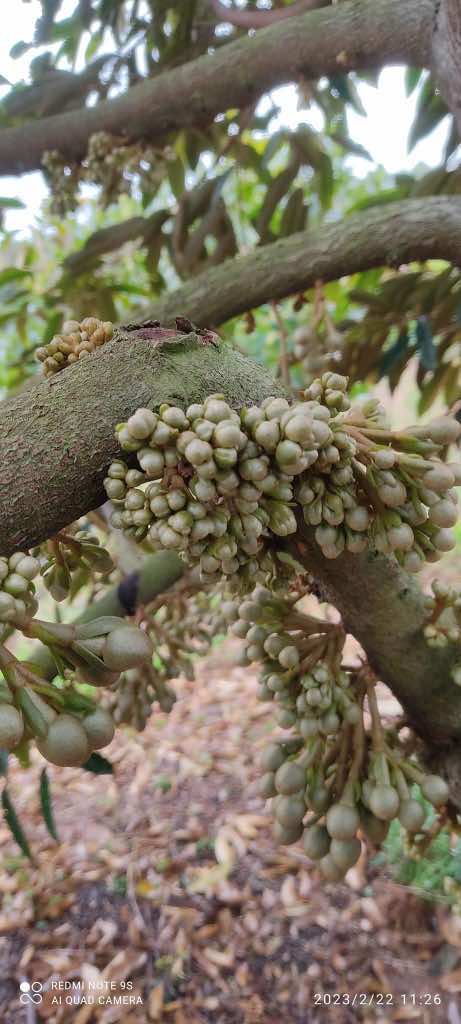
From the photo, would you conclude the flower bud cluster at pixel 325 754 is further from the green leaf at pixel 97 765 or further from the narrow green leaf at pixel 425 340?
the narrow green leaf at pixel 425 340

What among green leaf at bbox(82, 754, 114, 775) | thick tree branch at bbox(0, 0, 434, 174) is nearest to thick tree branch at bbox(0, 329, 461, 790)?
green leaf at bbox(82, 754, 114, 775)

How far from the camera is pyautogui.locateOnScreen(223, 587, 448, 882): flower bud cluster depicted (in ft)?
2.87

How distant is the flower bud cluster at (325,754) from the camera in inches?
34.4

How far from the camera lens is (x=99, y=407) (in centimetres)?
59

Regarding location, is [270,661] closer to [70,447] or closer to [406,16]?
[70,447]

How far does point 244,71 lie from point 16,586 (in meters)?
1.43

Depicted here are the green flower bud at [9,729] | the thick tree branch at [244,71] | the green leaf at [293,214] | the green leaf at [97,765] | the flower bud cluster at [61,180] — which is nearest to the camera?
the green flower bud at [9,729]

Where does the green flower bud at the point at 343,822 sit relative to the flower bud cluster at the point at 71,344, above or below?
below

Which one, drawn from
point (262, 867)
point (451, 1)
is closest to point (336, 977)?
point (262, 867)

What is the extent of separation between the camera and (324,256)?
130cm

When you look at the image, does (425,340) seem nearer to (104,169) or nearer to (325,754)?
(104,169)

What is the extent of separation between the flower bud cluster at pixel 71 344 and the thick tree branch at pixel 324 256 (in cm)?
60

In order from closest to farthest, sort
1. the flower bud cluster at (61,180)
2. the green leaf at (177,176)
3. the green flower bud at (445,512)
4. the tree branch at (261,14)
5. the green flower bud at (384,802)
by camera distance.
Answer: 1. the green flower bud at (445,512)
2. the green flower bud at (384,802)
3. the tree branch at (261,14)
4. the flower bud cluster at (61,180)
5. the green leaf at (177,176)

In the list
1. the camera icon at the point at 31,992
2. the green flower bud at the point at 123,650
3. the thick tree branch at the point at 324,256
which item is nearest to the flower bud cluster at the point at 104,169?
the thick tree branch at the point at 324,256
